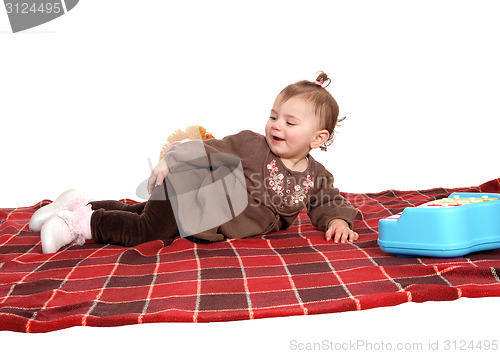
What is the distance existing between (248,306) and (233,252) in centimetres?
48

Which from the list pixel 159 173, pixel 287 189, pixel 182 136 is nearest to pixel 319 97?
pixel 287 189

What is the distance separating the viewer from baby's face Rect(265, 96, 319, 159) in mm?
1929

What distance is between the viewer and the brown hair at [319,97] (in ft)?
6.37

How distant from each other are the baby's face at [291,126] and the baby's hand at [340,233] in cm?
31

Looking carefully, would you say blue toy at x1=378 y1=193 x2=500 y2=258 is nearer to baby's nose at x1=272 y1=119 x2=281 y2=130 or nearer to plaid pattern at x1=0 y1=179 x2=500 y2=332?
plaid pattern at x1=0 y1=179 x2=500 y2=332

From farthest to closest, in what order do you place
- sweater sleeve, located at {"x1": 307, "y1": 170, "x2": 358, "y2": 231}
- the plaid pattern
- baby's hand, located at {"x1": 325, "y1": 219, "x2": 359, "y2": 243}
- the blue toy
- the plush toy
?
the plush toy → sweater sleeve, located at {"x1": 307, "y1": 170, "x2": 358, "y2": 231} → baby's hand, located at {"x1": 325, "y1": 219, "x2": 359, "y2": 243} → the blue toy → the plaid pattern

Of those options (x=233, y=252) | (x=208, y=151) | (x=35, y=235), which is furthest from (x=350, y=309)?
(x=35, y=235)

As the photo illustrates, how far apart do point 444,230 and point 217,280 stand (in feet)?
2.22

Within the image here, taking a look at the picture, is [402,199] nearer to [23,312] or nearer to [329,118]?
[329,118]

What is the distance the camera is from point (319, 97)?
1.95m

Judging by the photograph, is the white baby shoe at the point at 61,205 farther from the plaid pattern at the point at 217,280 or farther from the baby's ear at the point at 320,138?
the baby's ear at the point at 320,138

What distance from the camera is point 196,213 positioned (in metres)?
1.91

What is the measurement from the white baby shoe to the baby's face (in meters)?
0.76

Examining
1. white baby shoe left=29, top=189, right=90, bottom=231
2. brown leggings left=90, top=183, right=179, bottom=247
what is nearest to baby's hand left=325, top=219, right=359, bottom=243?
brown leggings left=90, top=183, right=179, bottom=247
